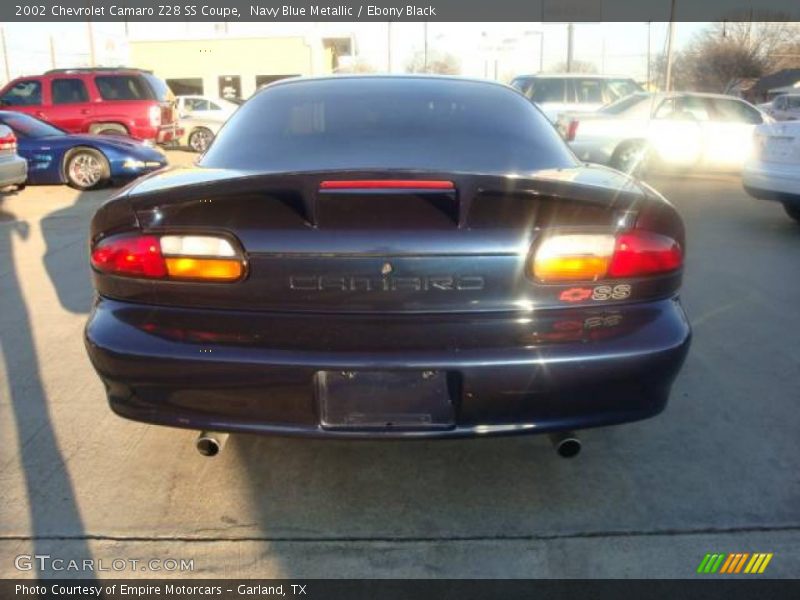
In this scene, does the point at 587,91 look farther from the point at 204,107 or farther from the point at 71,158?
the point at 204,107

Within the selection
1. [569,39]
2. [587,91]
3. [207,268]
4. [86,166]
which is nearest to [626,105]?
[587,91]

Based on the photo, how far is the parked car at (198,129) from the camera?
1955 cm

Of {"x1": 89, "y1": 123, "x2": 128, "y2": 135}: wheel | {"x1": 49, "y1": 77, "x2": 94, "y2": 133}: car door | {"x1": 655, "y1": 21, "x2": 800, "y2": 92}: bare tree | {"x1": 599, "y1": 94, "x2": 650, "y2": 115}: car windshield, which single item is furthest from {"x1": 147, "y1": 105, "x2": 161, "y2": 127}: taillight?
{"x1": 655, "y1": 21, "x2": 800, "y2": 92}: bare tree

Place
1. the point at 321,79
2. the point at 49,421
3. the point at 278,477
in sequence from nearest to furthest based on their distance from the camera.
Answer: the point at 278,477 < the point at 49,421 < the point at 321,79

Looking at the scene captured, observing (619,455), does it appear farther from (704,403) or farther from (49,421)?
(49,421)

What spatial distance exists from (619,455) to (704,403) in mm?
695

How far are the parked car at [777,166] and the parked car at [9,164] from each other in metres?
8.44

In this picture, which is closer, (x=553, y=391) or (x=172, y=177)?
(x=553, y=391)

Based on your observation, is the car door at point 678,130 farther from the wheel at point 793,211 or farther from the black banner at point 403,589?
the black banner at point 403,589

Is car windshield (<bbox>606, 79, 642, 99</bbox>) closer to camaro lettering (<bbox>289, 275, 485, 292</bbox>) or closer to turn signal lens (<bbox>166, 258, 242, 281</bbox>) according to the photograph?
camaro lettering (<bbox>289, 275, 485, 292</bbox>)

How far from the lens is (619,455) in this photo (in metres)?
3.02

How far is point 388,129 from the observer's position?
3121 mm
